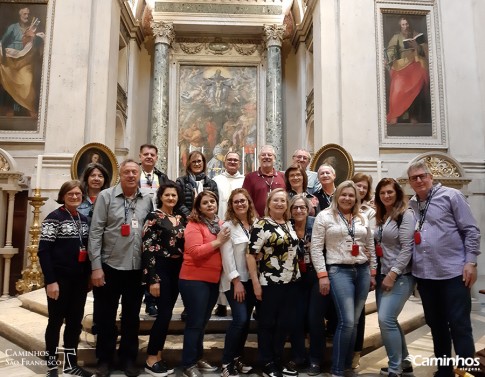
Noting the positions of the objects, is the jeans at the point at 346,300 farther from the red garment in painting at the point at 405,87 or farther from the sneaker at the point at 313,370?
the red garment in painting at the point at 405,87

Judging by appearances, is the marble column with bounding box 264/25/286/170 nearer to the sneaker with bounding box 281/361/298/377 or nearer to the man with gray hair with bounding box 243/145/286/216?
the man with gray hair with bounding box 243/145/286/216

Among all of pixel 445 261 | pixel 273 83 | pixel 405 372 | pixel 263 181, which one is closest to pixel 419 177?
pixel 445 261

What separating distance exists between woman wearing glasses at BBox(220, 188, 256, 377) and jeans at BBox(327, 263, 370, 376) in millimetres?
698

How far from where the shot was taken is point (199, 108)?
1224 centimetres

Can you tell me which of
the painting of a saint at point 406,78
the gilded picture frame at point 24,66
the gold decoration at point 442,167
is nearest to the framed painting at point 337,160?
the gold decoration at point 442,167

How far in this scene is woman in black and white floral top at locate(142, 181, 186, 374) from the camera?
325 centimetres

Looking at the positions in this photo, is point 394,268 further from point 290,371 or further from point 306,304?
point 290,371

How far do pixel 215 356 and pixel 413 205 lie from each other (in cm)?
222

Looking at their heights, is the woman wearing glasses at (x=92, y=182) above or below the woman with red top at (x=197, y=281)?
above

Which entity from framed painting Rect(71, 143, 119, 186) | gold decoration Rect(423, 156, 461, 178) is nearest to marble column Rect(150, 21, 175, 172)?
framed painting Rect(71, 143, 119, 186)

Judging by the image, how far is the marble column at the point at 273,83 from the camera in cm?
1171

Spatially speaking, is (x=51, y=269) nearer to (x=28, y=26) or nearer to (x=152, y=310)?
(x=152, y=310)

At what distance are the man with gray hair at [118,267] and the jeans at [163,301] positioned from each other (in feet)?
0.53

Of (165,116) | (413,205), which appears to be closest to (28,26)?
(165,116)
